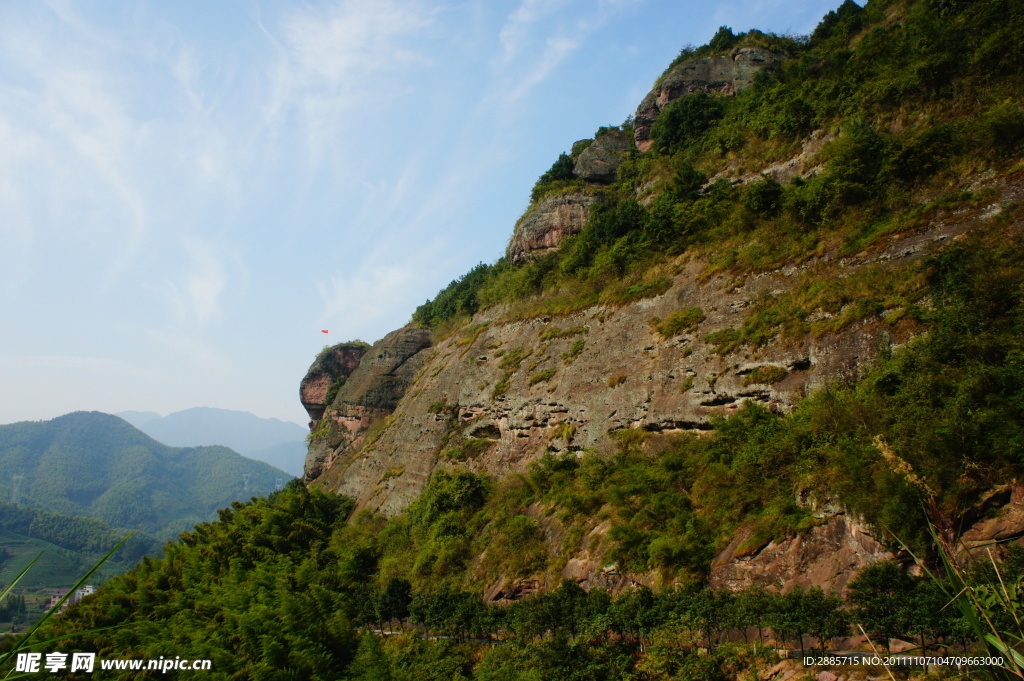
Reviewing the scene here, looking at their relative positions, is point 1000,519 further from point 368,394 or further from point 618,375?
point 368,394

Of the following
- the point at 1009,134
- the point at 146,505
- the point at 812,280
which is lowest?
the point at 146,505

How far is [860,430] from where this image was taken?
10.7 meters

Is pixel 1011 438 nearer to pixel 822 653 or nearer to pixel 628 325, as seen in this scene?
pixel 822 653

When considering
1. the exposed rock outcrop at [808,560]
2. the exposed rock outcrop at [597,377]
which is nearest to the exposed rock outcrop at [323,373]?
the exposed rock outcrop at [597,377]

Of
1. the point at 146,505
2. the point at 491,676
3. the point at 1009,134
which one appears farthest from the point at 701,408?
the point at 146,505

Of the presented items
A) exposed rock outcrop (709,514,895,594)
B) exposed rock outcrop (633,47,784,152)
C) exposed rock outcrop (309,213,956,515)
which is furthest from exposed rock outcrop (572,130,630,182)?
exposed rock outcrop (709,514,895,594)

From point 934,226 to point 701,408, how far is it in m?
7.24

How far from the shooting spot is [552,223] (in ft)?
92.8

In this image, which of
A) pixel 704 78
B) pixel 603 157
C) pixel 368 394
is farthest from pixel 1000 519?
pixel 368 394

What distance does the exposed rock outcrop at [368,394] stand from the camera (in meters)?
34.7

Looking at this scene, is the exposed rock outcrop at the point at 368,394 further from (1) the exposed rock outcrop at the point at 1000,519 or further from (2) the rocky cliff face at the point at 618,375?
(1) the exposed rock outcrop at the point at 1000,519

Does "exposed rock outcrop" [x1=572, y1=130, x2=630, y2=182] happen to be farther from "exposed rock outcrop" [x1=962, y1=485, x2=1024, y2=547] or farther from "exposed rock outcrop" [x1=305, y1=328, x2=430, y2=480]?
"exposed rock outcrop" [x1=962, y1=485, x2=1024, y2=547]

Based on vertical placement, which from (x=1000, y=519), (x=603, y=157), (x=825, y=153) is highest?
(x=603, y=157)

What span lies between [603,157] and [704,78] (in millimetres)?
6543
